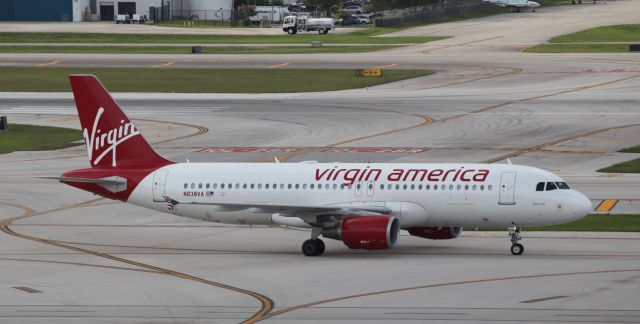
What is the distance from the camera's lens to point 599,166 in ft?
241

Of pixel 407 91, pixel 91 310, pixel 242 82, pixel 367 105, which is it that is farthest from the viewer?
pixel 242 82

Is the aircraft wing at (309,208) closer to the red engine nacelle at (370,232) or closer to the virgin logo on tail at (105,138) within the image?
the red engine nacelle at (370,232)

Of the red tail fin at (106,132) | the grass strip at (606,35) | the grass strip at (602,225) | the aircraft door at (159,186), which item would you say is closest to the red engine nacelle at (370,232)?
the grass strip at (602,225)

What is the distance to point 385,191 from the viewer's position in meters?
48.0

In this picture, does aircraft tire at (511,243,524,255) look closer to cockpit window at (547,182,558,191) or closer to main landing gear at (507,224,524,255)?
main landing gear at (507,224,524,255)

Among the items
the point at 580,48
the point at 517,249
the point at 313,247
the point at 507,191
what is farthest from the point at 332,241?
the point at 580,48

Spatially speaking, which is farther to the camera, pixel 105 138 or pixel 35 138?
pixel 35 138

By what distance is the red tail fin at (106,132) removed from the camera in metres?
51.8

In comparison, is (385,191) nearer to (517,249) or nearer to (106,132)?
(517,249)

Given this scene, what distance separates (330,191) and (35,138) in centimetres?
4618

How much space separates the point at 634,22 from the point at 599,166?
11045 centimetres

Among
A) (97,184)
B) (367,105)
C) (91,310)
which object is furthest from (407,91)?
(91,310)

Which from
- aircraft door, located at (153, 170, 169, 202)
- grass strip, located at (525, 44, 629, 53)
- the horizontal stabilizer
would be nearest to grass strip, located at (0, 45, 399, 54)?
grass strip, located at (525, 44, 629, 53)

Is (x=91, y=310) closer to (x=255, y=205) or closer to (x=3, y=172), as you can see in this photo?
(x=255, y=205)
